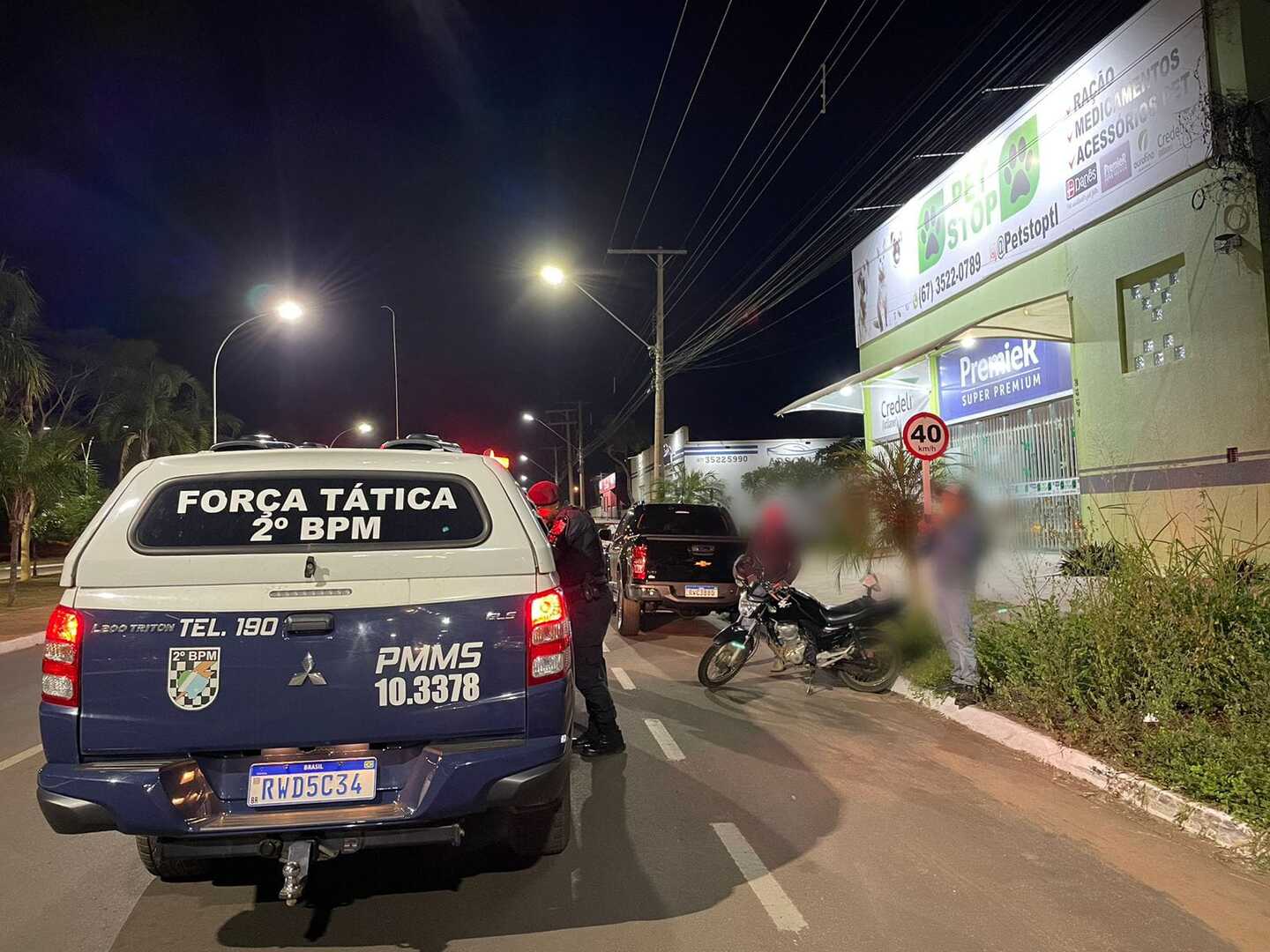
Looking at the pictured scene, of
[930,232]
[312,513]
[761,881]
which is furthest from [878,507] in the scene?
[930,232]

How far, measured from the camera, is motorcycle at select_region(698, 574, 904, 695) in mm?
8070

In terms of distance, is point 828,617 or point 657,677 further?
point 657,677

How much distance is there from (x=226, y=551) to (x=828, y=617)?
5928 mm

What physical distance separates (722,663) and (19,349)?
2259 centimetres

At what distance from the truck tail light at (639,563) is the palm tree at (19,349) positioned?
63.9ft

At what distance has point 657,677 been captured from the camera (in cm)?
911

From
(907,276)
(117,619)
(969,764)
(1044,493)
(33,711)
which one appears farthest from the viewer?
(907,276)

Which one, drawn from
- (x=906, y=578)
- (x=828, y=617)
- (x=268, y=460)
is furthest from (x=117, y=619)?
(x=906, y=578)

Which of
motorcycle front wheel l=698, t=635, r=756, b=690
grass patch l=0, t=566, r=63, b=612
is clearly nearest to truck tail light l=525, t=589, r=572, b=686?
motorcycle front wheel l=698, t=635, r=756, b=690

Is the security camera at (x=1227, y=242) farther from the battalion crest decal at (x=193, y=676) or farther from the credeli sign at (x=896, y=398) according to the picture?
the battalion crest decal at (x=193, y=676)

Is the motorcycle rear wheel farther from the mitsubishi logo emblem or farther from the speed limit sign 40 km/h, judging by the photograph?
the mitsubishi logo emblem

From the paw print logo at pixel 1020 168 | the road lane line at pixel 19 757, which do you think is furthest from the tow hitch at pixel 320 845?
the paw print logo at pixel 1020 168

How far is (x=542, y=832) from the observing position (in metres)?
4.04

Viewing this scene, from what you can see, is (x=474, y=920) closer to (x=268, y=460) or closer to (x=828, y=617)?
(x=268, y=460)
